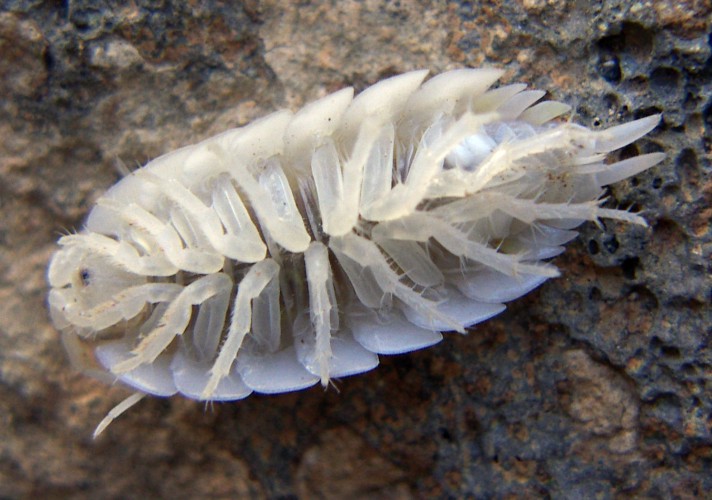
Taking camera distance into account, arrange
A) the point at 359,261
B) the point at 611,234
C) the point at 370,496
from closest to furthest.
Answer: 1. the point at 359,261
2. the point at 611,234
3. the point at 370,496

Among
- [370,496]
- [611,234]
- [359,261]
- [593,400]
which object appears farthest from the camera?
[370,496]

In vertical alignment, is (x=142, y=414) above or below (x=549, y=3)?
below

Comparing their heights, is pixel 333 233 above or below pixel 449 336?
above

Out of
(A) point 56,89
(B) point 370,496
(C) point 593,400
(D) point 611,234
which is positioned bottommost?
(B) point 370,496

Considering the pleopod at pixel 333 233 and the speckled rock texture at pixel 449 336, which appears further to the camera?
the speckled rock texture at pixel 449 336

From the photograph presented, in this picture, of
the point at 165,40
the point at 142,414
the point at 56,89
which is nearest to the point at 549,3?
the point at 165,40

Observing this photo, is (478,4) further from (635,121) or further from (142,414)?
(142,414)
